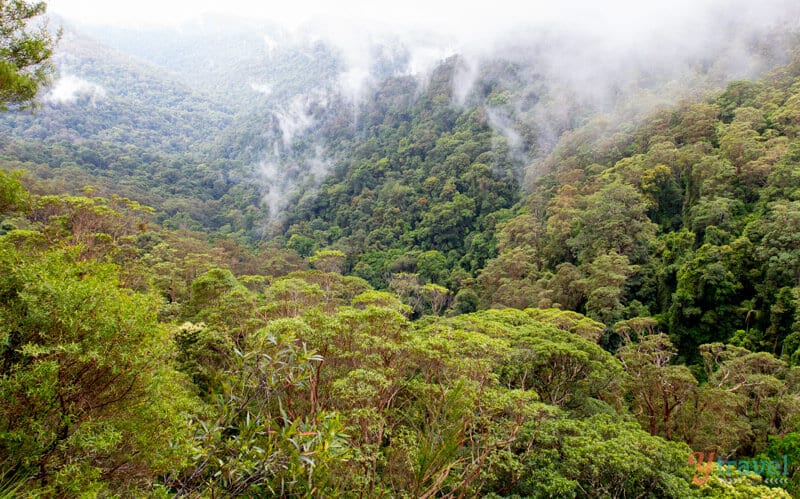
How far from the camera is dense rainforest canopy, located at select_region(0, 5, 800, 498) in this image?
3.55 m

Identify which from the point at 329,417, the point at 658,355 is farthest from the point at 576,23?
the point at 329,417

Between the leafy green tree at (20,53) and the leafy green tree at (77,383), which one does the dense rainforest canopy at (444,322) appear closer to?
the leafy green tree at (77,383)

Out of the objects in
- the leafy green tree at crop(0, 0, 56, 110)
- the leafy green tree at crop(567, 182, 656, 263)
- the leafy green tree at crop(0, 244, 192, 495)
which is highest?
the leafy green tree at crop(0, 0, 56, 110)

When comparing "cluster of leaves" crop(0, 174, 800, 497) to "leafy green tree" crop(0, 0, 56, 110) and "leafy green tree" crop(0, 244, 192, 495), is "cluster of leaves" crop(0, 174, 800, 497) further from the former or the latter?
"leafy green tree" crop(0, 0, 56, 110)

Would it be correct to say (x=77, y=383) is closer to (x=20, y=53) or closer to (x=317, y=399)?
(x=317, y=399)

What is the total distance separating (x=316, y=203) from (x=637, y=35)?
51824 mm

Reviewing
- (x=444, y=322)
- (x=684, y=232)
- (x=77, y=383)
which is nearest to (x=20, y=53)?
(x=77, y=383)

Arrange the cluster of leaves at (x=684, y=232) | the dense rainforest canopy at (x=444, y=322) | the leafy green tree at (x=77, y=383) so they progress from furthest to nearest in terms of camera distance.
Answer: the cluster of leaves at (x=684, y=232)
the dense rainforest canopy at (x=444, y=322)
the leafy green tree at (x=77, y=383)

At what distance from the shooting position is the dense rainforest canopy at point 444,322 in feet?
11.7

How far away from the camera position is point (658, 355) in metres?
14.3

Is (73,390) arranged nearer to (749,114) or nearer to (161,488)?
(161,488)

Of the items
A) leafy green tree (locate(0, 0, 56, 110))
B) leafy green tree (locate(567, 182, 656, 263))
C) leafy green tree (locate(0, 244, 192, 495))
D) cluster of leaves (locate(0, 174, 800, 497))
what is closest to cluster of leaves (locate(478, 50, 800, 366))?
leafy green tree (locate(567, 182, 656, 263))

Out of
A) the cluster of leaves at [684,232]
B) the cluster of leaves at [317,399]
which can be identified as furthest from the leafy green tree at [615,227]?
the cluster of leaves at [317,399]

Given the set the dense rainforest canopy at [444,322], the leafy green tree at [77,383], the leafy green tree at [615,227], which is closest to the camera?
the leafy green tree at [77,383]
